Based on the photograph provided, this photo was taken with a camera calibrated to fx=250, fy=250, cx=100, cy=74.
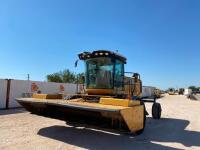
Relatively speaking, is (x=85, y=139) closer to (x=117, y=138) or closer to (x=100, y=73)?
(x=117, y=138)

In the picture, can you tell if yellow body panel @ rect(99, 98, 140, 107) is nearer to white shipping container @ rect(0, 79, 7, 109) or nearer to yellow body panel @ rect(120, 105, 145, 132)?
yellow body panel @ rect(120, 105, 145, 132)

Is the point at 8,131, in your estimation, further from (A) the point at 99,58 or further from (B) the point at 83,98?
(A) the point at 99,58

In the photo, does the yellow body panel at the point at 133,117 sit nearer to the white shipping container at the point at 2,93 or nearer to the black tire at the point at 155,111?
the black tire at the point at 155,111

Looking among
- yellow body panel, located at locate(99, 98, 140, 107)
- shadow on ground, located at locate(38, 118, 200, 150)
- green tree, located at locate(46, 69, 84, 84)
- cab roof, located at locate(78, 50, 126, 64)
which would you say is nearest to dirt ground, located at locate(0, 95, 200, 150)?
shadow on ground, located at locate(38, 118, 200, 150)

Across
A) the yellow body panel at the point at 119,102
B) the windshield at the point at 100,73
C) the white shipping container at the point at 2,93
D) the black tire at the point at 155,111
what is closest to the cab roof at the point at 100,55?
the windshield at the point at 100,73

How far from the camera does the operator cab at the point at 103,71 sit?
8.90 metres

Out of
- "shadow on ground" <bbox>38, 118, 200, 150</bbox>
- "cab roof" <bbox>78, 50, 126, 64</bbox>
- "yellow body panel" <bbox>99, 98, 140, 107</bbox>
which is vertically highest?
"cab roof" <bbox>78, 50, 126, 64</bbox>

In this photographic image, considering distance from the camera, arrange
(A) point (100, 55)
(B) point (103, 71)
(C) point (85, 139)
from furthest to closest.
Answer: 1. (B) point (103, 71)
2. (A) point (100, 55)
3. (C) point (85, 139)

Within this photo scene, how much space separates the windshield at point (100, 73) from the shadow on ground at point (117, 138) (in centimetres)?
167

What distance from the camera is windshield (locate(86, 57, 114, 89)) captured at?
8.95 metres

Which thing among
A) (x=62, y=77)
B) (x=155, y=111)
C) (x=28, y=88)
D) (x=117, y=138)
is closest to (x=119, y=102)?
(x=117, y=138)

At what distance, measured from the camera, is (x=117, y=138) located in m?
7.72

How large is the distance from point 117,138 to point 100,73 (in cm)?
252

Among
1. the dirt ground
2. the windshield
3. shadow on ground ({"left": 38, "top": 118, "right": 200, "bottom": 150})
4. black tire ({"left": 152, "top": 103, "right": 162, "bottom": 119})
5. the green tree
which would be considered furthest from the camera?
the green tree
